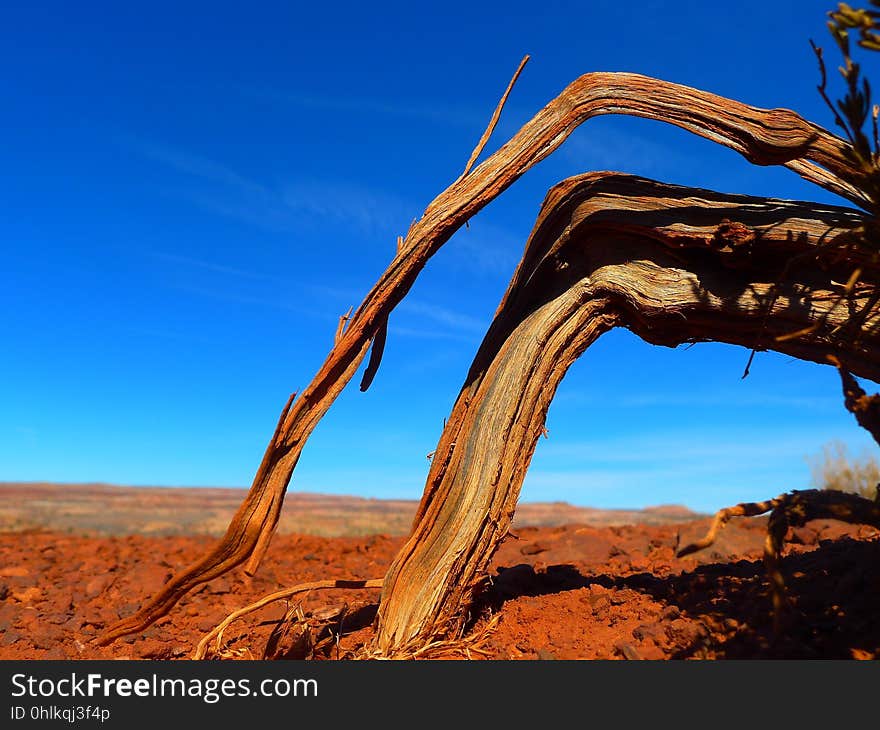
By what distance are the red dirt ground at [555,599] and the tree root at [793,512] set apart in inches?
35.7

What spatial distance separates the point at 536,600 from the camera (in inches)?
248

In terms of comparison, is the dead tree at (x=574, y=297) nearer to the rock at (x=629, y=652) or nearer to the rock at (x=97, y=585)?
the rock at (x=629, y=652)

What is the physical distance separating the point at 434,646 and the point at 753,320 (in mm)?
3413

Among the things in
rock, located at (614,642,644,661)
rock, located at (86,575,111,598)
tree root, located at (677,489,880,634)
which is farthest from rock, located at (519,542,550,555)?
rock, located at (86,575,111,598)

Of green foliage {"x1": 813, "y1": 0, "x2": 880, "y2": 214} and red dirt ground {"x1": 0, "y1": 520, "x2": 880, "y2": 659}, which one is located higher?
green foliage {"x1": 813, "y1": 0, "x2": 880, "y2": 214}

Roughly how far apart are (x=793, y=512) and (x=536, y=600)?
2564 mm

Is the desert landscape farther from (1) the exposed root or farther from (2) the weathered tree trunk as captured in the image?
(2) the weathered tree trunk

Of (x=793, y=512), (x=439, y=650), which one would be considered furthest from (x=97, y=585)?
(x=793, y=512)

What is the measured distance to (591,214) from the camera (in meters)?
5.80

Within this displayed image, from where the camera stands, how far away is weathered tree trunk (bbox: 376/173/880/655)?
17.4ft

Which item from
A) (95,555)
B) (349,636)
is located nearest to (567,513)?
(95,555)

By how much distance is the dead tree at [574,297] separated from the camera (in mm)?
5285

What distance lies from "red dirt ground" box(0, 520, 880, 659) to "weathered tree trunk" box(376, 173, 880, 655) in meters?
0.72

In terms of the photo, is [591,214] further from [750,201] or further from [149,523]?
[149,523]
